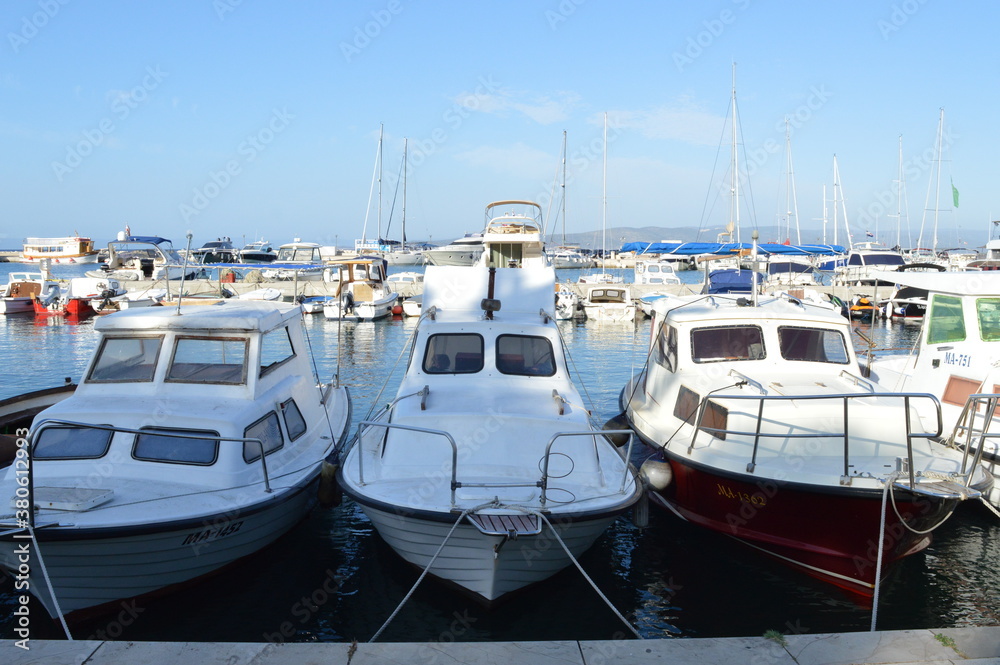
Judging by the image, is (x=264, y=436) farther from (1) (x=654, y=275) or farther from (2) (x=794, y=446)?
(1) (x=654, y=275)

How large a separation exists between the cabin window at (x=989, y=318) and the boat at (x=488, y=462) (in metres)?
5.83

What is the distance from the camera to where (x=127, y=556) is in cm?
687

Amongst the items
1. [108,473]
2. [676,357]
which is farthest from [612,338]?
[108,473]

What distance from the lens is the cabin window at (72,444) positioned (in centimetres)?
773

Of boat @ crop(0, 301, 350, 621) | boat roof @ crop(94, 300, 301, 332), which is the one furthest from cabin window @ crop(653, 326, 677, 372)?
boat roof @ crop(94, 300, 301, 332)

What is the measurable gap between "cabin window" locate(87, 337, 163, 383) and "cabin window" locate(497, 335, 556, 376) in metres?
4.28

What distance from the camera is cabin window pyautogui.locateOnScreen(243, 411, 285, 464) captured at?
8219 mm

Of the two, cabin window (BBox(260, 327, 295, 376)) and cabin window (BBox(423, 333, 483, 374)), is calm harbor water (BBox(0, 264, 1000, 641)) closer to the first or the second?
cabin window (BBox(260, 327, 295, 376))

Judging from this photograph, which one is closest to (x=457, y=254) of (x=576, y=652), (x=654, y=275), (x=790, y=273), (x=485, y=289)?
(x=654, y=275)

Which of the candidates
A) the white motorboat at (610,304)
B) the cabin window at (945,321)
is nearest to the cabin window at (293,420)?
the cabin window at (945,321)

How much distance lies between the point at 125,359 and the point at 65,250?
305 feet

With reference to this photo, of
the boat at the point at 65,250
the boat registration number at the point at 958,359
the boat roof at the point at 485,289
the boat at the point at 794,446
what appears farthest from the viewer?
the boat at the point at 65,250

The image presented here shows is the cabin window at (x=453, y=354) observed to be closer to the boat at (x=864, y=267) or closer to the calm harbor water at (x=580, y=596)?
the calm harbor water at (x=580, y=596)

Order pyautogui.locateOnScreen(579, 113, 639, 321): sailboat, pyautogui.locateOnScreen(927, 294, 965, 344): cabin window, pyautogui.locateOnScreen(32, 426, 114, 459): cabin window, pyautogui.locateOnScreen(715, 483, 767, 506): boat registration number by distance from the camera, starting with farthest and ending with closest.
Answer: pyautogui.locateOnScreen(579, 113, 639, 321): sailboat < pyautogui.locateOnScreen(927, 294, 965, 344): cabin window < pyautogui.locateOnScreen(715, 483, 767, 506): boat registration number < pyautogui.locateOnScreen(32, 426, 114, 459): cabin window
